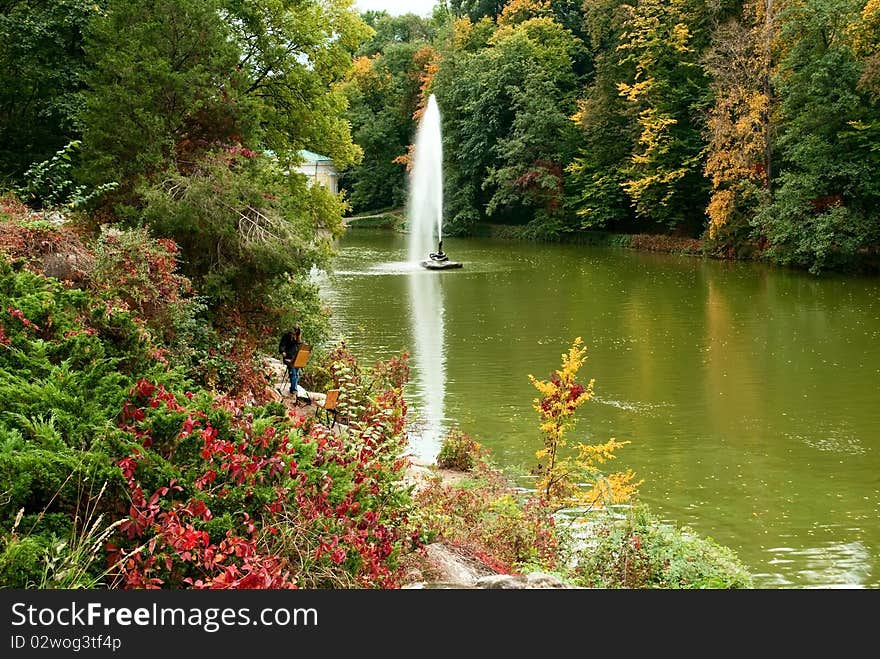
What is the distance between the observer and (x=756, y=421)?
14484 mm

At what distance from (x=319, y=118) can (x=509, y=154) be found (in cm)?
3084

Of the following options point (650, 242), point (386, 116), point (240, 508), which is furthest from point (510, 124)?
point (240, 508)

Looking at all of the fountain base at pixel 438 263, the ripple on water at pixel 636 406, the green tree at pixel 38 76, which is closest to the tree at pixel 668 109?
the fountain base at pixel 438 263

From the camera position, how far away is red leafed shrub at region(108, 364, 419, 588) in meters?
4.86

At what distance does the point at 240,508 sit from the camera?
546cm

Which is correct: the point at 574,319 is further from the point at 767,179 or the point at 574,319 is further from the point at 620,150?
the point at 620,150

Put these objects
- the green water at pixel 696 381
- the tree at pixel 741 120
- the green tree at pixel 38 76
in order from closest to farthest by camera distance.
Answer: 1. the green water at pixel 696 381
2. the green tree at pixel 38 76
3. the tree at pixel 741 120

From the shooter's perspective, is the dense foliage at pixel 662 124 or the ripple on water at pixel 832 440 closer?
the ripple on water at pixel 832 440

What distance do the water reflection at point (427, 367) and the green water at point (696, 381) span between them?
0.17 ft

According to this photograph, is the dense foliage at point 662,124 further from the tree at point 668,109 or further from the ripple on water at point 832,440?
the ripple on water at point 832,440

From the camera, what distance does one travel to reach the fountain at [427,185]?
49791mm

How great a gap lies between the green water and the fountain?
1553 centimetres

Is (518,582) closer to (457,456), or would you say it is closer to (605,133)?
(457,456)

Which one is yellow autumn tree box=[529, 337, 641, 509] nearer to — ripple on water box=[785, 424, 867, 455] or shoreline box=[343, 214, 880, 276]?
ripple on water box=[785, 424, 867, 455]
